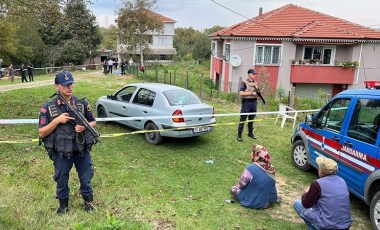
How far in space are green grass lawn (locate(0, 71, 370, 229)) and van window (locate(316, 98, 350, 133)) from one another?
1297mm

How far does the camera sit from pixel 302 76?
2333 centimetres

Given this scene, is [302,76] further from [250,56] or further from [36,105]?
[36,105]

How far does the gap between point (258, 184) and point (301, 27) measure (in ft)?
69.0

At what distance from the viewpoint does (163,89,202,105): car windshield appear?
26.0 ft

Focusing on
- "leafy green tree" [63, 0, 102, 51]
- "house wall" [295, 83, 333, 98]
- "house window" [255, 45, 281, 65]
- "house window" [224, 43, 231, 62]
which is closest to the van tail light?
"house window" [255, 45, 281, 65]

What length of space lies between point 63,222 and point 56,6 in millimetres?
7476

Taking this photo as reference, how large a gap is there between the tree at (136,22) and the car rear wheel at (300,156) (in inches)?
906

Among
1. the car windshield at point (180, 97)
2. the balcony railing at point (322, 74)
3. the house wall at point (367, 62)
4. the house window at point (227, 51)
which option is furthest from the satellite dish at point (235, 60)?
the car windshield at point (180, 97)

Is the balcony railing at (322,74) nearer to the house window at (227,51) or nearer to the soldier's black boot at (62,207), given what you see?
the house window at (227,51)

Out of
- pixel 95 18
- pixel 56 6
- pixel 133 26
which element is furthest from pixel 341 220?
pixel 95 18

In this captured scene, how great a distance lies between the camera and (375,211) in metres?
4.61

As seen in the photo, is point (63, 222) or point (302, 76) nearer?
point (63, 222)

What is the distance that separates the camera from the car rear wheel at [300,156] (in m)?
7.09

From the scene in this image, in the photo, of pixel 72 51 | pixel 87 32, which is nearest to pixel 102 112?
pixel 72 51
